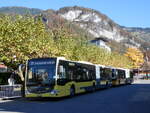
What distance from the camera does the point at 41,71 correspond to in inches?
888

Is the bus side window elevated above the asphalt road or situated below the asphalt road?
above

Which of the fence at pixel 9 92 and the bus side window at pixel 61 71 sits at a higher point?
the bus side window at pixel 61 71

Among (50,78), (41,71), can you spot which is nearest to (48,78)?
(50,78)

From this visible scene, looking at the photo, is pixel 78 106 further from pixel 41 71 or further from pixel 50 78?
pixel 41 71

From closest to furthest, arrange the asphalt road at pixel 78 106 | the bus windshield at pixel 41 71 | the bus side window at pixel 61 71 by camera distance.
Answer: the asphalt road at pixel 78 106 → the bus windshield at pixel 41 71 → the bus side window at pixel 61 71

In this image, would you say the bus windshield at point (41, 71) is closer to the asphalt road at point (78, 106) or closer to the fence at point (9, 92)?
the asphalt road at point (78, 106)

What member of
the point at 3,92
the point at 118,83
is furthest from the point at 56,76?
the point at 118,83

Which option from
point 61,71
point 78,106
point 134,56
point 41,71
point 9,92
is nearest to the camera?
point 78,106

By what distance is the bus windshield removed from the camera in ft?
72.9

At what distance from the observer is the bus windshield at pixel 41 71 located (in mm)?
22234

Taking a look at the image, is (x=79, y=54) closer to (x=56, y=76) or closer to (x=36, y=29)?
(x=36, y=29)

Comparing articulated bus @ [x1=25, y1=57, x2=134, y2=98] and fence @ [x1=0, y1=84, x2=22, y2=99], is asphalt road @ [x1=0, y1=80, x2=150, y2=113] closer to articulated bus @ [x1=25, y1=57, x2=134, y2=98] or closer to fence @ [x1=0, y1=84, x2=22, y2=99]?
articulated bus @ [x1=25, y1=57, x2=134, y2=98]

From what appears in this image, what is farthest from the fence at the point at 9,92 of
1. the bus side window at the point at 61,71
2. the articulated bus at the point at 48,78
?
the bus side window at the point at 61,71


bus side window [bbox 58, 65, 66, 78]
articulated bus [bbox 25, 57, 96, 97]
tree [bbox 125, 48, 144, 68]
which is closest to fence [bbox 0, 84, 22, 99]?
articulated bus [bbox 25, 57, 96, 97]
